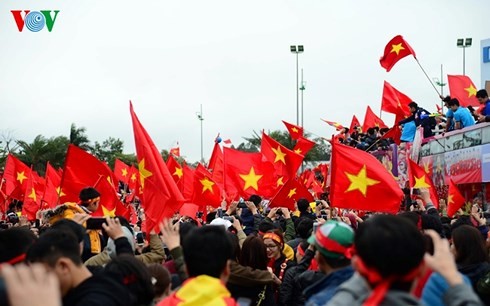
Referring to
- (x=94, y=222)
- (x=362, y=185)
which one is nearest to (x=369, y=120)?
(x=362, y=185)

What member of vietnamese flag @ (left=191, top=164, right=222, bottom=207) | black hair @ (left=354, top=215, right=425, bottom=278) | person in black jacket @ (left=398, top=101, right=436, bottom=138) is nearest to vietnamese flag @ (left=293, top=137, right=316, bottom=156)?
vietnamese flag @ (left=191, top=164, right=222, bottom=207)

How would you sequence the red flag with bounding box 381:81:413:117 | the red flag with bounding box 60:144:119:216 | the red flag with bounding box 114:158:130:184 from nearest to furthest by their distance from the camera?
the red flag with bounding box 60:144:119:216 → the red flag with bounding box 381:81:413:117 → the red flag with bounding box 114:158:130:184

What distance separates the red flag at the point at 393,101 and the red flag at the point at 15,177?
33.4 feet

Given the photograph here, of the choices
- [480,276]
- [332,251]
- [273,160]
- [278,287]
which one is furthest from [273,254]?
[273,160]

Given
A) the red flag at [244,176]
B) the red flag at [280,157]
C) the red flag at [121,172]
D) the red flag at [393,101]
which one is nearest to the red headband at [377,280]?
the red flag at [280,157]

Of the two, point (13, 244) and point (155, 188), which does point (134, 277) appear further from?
point (155, 188)

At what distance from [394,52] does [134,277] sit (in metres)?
15.5

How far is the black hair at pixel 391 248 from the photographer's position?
3154 millimetres

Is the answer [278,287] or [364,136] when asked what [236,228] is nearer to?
[278,287]

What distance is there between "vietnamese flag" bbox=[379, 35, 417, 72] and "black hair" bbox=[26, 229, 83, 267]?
51.4ft

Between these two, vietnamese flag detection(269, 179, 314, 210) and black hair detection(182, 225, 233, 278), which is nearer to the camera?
black hair detection(182, 225, 233, 278)

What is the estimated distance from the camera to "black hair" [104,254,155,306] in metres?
4.36

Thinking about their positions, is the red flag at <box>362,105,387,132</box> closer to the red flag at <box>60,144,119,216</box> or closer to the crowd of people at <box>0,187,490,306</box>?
the red flag at <box>60,144,119,216</box>

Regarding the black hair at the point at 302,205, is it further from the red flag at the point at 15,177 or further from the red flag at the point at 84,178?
the red flag at the point at 15,177
